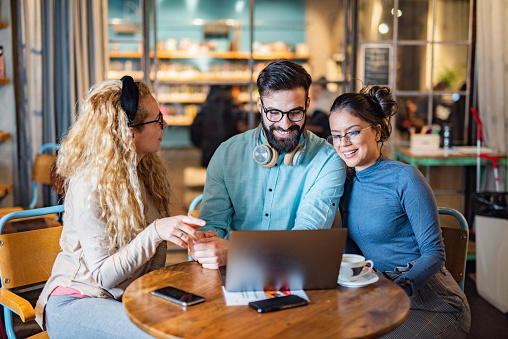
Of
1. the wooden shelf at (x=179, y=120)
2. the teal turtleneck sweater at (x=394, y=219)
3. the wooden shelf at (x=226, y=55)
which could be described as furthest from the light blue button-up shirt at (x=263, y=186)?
the wooden shelf at (x=226, y=55)

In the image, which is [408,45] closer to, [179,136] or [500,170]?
[500,170]

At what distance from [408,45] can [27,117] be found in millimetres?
2987

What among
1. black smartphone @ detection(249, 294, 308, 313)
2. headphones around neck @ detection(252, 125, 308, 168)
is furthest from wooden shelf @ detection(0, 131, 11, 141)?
black smartphone @ detection(249, 294, 308, 313)

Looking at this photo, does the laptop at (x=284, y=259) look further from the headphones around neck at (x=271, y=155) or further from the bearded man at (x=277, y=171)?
the headphones around neck at (x=271, y=155)

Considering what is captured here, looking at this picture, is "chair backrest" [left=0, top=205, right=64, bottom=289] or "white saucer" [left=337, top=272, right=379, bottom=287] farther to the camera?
"chair backrest" [left=0, top=205, right=64, bottom=289]

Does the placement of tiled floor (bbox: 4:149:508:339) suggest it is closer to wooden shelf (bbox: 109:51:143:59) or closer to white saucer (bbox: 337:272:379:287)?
white saucer (bbox: 337:272:379:287)

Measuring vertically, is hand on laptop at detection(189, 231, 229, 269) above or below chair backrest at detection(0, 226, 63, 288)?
above

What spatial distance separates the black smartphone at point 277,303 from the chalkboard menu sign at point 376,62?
3284 millimetres

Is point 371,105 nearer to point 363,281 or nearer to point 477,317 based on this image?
point 363,281

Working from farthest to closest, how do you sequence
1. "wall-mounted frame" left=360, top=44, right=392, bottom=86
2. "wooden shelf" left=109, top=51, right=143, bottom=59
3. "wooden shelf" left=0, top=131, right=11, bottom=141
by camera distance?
"wooden shelf" left=109, top=51, right=143, bottom=59 → "wall-mounted frame" left=360, top=44, right=392, bottom=86 → "wooden shelf" left=0, top=131, right=11, bottom=141

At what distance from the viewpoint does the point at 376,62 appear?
4.40 metres

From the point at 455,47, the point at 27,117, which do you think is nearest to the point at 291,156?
the point at 27,117

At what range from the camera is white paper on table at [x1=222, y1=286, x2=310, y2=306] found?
4.57 ft

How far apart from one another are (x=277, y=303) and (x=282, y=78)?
0.91 m
